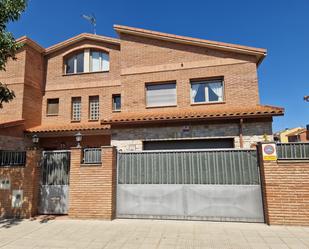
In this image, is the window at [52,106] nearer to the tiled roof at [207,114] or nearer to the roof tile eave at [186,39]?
the tiled roof at [207,114]

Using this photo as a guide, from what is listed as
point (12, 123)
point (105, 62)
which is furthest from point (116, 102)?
point (12, 123)

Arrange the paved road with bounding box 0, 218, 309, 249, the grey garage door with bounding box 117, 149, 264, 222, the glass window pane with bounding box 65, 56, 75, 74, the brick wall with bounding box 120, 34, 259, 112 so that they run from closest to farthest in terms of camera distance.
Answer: the paved road with bounding box 0, 218, 309, 249, the grey garage door with bounding box 117, 149, 264, 222, the brick wall with bounding box 120, 34, 259, 112, the glass window pane with bounding box 65, 56, 75, 74

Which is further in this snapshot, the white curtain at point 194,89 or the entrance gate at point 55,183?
the white curtain at point 194,89

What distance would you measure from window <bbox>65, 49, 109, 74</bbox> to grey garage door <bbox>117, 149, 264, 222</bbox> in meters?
8.87

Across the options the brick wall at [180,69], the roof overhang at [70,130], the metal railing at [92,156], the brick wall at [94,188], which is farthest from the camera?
the roof overhang at [70,130]

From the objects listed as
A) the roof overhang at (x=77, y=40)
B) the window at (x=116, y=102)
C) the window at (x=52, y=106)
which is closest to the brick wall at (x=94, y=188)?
the window at (x=116, y=102)

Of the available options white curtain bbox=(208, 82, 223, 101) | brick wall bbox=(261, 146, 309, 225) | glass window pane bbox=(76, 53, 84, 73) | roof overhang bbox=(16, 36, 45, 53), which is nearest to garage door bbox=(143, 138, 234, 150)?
white curtain bbox=(208, 82, 223, 101)

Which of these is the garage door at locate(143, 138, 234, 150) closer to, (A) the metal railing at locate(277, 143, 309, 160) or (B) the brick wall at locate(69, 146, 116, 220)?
(B) the brick wall at locate(69, 146, 116, 220)

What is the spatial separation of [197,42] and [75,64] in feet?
27.3

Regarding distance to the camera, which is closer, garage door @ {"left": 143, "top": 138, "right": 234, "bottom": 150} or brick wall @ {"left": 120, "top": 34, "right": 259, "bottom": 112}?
garage door @ {"left": 143, "top": 138, "right": 234, "bottom": 150}

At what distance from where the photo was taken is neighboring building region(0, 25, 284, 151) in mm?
10414

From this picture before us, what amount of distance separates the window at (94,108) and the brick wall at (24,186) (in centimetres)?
647

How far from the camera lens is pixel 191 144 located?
10.6 metres

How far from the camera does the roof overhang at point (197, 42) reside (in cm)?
1142
